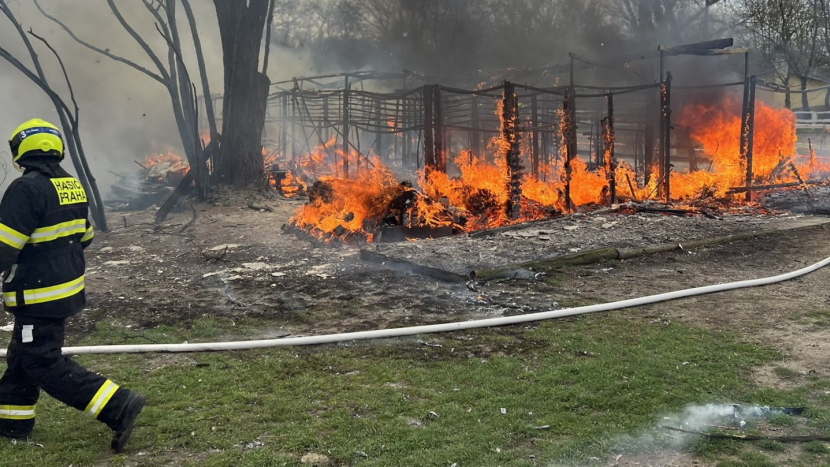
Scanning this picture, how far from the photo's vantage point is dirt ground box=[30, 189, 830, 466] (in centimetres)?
606

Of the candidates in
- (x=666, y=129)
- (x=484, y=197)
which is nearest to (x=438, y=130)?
(x=484, y=197)

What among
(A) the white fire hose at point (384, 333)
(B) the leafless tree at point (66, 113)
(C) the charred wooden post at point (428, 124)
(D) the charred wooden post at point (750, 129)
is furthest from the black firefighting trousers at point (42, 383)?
(D) the charred wooden post at point (750, 129)

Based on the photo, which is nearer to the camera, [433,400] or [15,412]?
[15,412]

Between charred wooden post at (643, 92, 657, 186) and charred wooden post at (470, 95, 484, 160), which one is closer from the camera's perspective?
charred wooden post at (643, 92, 657, 186)

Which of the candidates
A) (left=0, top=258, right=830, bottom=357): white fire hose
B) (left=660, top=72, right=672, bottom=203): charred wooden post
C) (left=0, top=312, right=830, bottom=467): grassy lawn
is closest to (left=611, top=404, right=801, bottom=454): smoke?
(left=0, top=312, right=830, bottom=467): grassy lawn

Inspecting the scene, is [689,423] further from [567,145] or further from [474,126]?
[474,126]

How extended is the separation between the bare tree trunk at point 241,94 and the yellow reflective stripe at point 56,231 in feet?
38.9

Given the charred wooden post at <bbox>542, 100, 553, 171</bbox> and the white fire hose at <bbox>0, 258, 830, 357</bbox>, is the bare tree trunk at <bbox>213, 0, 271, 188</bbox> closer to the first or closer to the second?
the charred wooden post at <bbox>542, 100, 553, 171</bbox>

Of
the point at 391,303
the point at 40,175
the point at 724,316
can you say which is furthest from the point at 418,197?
the point at 40,175

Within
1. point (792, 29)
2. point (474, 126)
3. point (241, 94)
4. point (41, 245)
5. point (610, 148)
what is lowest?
point (41, 245)

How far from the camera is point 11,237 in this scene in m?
3.51

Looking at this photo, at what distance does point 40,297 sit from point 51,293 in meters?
0.06

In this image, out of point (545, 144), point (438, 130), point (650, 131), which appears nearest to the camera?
point (438, 130)

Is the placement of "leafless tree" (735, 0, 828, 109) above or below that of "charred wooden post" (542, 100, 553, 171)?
above
